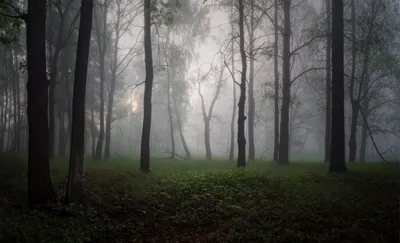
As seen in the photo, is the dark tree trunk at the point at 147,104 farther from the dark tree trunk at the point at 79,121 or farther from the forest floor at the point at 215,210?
the dark tree trunk at the point at 79,121

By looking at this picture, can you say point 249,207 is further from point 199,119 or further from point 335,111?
point 199,119

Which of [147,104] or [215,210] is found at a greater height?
[147,104]

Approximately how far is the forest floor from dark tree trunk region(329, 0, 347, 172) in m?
1.04

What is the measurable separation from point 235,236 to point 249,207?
2367 millimetres

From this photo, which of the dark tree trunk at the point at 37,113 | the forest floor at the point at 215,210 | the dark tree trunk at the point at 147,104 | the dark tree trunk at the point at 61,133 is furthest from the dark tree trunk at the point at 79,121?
the dark tree trunk at the point at 61,133

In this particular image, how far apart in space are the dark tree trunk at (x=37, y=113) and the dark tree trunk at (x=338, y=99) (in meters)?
12.0

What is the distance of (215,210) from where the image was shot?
9.25 meters

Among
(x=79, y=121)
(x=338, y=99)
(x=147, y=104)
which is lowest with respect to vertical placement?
(x=79, y=121)

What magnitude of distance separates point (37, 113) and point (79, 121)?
1209 mm

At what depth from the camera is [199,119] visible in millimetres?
107500

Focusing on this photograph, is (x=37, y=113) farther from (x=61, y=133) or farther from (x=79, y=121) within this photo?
(x=61, y=133)

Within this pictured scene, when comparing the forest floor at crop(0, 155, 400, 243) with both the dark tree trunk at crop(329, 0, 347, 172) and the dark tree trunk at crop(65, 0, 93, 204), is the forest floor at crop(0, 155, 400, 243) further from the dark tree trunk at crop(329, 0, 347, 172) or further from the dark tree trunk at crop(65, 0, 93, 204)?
the dark tree trunk at crop(329, 0, 347, 172)

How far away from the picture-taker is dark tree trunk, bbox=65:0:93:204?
30.2ft

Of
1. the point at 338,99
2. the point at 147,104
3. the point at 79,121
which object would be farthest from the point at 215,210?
the point at 338,99
